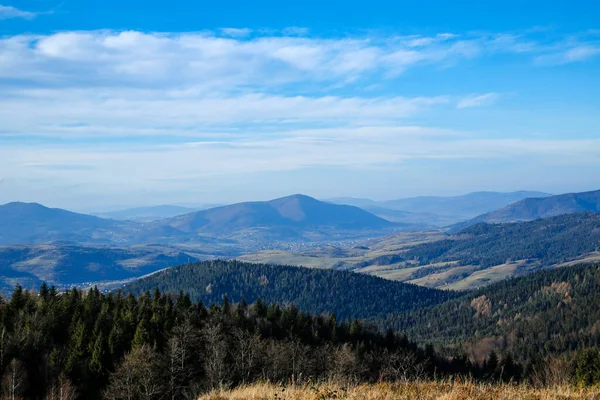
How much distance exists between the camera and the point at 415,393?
48.9ft

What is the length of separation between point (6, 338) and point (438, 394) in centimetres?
6712

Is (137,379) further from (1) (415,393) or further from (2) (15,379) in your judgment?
(1) (415,393)

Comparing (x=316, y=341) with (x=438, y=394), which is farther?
(x=316, y=341)

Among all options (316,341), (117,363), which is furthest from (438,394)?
(316,341)

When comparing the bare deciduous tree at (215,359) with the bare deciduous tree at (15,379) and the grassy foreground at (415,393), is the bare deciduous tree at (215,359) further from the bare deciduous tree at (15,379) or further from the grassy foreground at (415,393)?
the grassy foreground at (415,393)

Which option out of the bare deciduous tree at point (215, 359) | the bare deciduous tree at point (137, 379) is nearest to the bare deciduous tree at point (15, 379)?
the bare deciduous tree at point (137, 379)

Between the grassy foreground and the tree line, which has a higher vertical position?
the grassy foreground

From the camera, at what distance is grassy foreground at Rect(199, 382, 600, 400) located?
47.1 ft

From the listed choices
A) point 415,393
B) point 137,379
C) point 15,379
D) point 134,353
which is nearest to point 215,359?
point 137,379

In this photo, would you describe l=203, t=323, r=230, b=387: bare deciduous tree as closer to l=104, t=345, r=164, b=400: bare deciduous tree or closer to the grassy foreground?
l=104, t=345, r=164, b=400: bare deciduous tree

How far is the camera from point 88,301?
3745 inches

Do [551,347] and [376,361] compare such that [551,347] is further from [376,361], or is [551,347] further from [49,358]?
[49,358]

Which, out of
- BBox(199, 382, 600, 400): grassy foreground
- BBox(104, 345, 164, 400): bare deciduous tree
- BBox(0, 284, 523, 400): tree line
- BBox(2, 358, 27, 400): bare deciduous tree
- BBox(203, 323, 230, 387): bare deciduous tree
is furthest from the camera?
BBox(0, 284, 523, 400): tree line

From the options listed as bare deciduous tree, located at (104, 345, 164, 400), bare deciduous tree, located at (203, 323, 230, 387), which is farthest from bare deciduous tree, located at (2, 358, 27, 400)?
bare deciduous tree, located at (203, 323, 230, 387)
